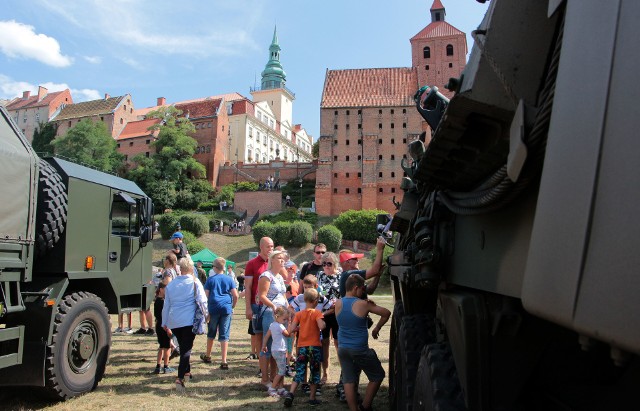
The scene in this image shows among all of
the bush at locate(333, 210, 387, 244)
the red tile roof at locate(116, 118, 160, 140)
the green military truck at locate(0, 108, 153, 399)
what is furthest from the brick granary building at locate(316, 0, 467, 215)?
the green military truck at locate(0, 108, 153, 399)

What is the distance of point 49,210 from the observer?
5977 mm

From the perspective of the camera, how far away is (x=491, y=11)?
1.75 metres

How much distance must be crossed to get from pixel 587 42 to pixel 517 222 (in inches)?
30.9

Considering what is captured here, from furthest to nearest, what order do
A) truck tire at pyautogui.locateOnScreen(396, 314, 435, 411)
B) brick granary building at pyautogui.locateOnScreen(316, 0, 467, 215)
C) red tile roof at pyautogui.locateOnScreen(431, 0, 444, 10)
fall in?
red tile roof at pyautogui.locateOnScreen(431, 0, 444, 10), brick granary building at pyautogui.locateOnScreen(316, 0, 467, 215), truck tire at pyautogui.locateOnScreen(396, 314, 435, 411)

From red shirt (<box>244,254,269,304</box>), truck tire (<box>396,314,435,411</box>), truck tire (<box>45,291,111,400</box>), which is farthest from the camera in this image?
red shirt (<box>244,254,269,304</box>)

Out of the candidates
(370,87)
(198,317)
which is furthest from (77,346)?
(370,87)

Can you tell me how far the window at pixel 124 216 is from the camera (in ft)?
24.6

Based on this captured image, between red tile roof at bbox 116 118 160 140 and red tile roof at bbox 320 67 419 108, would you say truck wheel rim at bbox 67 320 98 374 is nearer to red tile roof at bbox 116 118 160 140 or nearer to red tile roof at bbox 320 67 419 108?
red tile roof at bbox 320 67 419 108

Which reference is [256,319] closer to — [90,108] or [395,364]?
[395,364]

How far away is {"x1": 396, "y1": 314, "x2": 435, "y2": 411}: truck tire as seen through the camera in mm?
3850

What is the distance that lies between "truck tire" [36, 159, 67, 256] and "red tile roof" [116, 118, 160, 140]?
77.7m

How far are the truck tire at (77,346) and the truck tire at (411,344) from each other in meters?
4.01

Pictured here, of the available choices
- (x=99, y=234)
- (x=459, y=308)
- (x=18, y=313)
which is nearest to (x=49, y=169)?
(x=99, y=234)

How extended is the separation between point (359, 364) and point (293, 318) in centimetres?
170
